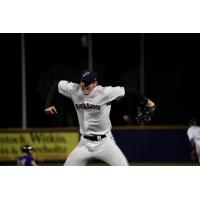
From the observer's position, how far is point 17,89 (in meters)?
23.4

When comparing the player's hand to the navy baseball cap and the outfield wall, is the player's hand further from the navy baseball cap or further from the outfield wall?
the outfield wall

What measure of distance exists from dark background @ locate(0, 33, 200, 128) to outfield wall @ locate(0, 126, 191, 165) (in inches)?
68.3

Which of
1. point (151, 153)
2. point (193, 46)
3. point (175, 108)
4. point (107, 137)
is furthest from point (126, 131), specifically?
point (107, 137)

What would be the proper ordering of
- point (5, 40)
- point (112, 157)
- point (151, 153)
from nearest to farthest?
point (112, 157) < point (151, 153) < point (5, 40)

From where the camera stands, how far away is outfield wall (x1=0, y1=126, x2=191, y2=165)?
21.3m

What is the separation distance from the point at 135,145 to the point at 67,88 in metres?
11.1

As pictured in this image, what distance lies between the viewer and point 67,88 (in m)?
10.6

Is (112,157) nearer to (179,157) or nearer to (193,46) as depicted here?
(179,157)

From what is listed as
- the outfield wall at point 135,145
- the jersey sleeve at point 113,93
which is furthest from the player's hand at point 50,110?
the outfield wall at point 135,145

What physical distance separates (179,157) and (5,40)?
722 cm

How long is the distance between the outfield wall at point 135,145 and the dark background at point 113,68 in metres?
1.73

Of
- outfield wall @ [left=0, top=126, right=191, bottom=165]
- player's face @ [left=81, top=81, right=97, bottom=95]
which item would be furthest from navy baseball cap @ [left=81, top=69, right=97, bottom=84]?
outfield wall @ [left=0, top=126, right=191, bottom=165]

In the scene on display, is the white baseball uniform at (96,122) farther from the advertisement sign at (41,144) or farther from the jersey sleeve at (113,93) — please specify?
the advertisement sign at (41,144)

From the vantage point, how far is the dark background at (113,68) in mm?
23078
